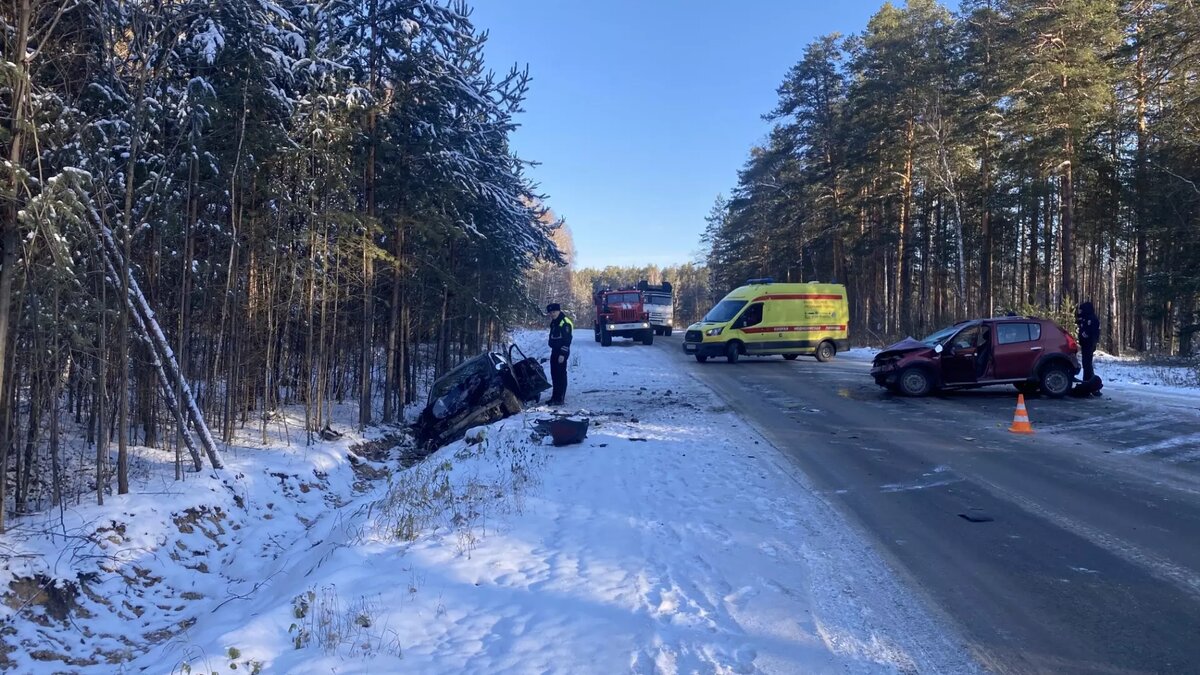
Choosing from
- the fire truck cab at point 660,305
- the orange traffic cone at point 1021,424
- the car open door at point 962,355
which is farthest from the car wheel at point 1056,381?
the fire truck cab at point 660,305

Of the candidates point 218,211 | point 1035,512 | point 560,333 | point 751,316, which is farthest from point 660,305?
point 1035,512

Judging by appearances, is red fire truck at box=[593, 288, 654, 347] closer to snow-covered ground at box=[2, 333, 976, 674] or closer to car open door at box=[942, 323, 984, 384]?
car open door at box=[942, 323, 984, 384]

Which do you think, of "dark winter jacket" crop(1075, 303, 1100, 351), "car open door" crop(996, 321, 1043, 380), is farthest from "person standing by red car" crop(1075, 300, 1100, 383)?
"car open door" crop(996, 321, 1043, 380)

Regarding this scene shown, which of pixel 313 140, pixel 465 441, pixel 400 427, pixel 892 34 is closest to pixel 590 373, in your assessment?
pixel 400 427

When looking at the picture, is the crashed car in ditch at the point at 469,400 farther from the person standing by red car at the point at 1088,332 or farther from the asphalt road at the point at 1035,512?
the person standing by red car at the point at 1088,332

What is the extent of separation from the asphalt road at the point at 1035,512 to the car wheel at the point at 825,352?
11.4 m

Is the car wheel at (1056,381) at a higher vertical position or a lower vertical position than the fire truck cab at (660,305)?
lower

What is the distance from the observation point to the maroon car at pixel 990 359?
15.1 m

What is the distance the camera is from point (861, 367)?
23.5 metres

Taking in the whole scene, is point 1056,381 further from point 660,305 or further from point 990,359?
point 660,305

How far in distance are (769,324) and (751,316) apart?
2.33 feet

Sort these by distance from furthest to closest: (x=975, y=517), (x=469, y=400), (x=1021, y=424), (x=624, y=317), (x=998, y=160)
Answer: (x=624, y=317) → (x=998, y=160) → (x=469, y=400) → (x=1021, y=424) → (x=975, y=517)

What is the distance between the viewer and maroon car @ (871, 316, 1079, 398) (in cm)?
1509

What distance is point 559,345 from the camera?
48.6ft
